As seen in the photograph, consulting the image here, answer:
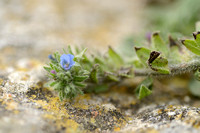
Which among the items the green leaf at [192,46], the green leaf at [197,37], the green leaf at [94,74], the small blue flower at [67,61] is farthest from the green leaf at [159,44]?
the small blue flower at [67,61]

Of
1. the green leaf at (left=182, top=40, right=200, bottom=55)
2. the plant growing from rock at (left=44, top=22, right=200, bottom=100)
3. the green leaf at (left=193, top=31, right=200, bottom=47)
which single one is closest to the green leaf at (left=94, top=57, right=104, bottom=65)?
the plant growing from rock at (left=44, top=22, right=200, bottom=100)

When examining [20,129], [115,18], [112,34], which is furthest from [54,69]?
[115,18]

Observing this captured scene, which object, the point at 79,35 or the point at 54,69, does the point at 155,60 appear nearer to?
the point at 54,69

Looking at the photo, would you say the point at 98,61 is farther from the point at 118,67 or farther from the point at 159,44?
the point at 159,44

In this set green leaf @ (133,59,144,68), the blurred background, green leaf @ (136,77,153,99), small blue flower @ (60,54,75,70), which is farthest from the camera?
the blurred background

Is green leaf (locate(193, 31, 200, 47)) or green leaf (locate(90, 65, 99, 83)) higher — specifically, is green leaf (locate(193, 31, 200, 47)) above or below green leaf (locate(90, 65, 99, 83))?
above

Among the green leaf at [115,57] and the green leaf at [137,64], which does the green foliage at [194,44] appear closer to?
the green leaf at [137,64]

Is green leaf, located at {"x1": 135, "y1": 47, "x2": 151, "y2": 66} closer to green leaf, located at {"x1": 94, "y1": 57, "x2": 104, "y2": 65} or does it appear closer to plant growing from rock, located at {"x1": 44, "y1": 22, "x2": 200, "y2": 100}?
plant growing from rock, located at {"x1": 44, "y1": 22, "x2": 200, "y2": 100}
